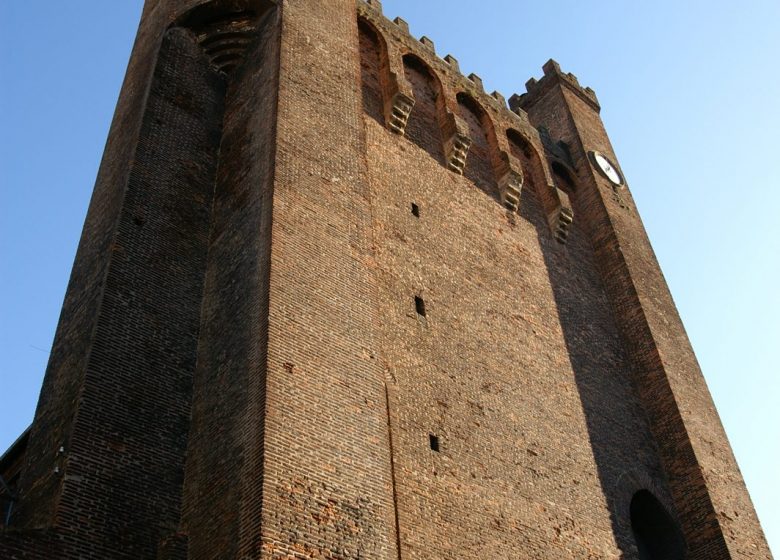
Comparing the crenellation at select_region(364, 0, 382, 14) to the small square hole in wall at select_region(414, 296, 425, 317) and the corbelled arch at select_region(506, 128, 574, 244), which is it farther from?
the small square hole in wall at select_region(414, 296, 425, 317)

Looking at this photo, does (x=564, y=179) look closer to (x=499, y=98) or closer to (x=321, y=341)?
(x=499, y=98)

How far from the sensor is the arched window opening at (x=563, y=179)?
63.6 feet

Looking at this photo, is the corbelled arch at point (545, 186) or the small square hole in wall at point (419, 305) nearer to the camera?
the small square hole in wall at point (419, 305)

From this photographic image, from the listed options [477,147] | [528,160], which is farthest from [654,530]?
[528,160]

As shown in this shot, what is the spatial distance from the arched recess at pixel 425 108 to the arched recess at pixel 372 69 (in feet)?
2.14

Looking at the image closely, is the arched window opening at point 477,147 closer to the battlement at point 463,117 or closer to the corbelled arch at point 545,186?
the battlement at point 463,117

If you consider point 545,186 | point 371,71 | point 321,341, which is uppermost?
point 371,71

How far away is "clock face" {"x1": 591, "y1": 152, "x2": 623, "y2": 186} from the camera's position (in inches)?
792

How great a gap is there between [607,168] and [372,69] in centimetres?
669

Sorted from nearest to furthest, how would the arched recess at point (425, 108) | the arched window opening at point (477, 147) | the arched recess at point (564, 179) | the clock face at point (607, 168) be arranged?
the arched recess at point (425, 108), the arched window opening at point (477, 147), the arched recess at point (564, 179), the clock face at point (607, 168)

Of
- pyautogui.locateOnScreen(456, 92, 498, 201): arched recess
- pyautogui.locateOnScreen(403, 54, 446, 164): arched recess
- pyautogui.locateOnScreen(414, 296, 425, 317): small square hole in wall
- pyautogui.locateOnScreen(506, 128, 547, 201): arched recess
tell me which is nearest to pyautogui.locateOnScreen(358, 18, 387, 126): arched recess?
pyautogui.locateOnScreen(403, 54, 446, 164): arched recess

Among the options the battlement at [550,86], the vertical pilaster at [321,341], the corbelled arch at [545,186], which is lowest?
the vertical pilaster at [321,341]

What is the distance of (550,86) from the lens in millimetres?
22281

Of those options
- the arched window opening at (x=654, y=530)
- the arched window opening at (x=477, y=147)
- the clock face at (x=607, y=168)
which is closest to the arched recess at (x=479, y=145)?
the arched window opening at (x=477, y=147)
